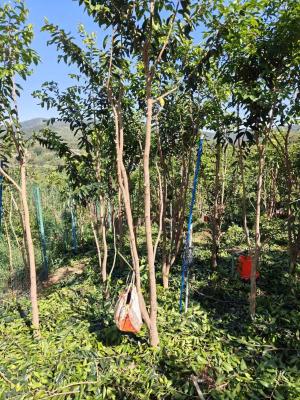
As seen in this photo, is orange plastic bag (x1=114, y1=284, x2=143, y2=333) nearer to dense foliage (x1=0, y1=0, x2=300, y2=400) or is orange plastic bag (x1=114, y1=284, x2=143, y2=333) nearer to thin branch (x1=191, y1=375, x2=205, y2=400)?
dense foliage (x1=0, y1=0, x2=300, y2=400)

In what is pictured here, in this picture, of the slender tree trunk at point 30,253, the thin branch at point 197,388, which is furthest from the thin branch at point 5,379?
the thin branch at point 197,388

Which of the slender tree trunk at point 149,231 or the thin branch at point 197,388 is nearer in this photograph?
the thin branch at point 197,388

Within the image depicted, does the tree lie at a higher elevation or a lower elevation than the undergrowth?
higher

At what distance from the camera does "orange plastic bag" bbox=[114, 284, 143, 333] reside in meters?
3.31

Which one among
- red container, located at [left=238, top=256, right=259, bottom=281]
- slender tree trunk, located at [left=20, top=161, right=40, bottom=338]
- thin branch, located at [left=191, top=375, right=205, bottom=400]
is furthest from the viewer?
red container, located at [left=238, top=256, right=259, bottom=281]

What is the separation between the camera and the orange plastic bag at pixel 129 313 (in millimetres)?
3312

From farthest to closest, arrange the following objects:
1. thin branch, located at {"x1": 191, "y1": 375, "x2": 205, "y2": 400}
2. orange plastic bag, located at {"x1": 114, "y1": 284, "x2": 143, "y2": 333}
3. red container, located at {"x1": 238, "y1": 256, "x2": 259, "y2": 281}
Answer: red container, located at {"x1": 238, "y1": 256, "x2": 259, "y2": 281}
orange plastic bag, located at {"x1": 114, "y1": 284, "x2": 143, "y2": 333}
thin branch, located at {"x1": 191, "y1": 375, "x2": 205, "y2": 400}

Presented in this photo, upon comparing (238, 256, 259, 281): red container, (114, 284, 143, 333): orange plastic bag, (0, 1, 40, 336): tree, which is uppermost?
(0, 1, 40, 336): tree

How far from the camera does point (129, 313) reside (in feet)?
10.9

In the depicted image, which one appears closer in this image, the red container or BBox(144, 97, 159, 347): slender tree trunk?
BBox(144, 97, 159, 347): slender tree trunk

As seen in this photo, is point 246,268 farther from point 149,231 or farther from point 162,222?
point 149,231

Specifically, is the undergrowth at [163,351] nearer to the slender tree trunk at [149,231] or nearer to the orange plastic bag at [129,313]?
the slender tree trunk at [149,231]

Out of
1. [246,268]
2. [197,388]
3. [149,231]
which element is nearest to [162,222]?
[246,268]

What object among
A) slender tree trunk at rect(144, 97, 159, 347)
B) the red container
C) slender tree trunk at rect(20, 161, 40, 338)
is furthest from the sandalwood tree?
the red container
